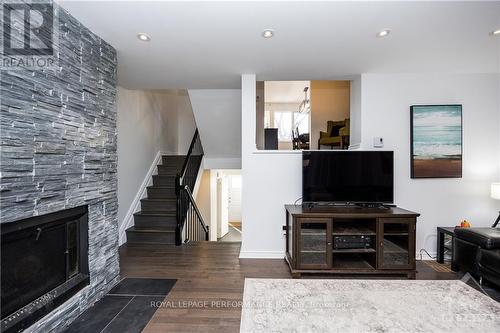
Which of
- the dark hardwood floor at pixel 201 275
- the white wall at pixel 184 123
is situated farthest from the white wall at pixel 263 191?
the white wall at pixel 184 123

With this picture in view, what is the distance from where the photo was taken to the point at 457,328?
193 cm

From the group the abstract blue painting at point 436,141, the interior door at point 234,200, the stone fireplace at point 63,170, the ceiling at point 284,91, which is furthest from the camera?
the interior door at point 234,200

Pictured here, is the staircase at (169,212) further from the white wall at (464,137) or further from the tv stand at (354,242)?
the white wall at (464,137)

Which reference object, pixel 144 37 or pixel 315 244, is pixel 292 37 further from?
pixel 315 244

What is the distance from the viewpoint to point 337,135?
4539mm

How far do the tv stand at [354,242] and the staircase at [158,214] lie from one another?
7.40 feet

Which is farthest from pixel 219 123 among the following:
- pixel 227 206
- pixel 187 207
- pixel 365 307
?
pixel 227 206

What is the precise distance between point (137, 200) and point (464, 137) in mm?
5280

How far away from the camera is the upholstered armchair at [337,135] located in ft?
14.0

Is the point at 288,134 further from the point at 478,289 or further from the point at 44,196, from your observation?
the point at 44,196

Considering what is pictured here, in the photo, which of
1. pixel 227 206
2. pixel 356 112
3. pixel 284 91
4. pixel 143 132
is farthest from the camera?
pixel 227 206

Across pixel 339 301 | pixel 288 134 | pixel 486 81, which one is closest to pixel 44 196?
pixel 339 301

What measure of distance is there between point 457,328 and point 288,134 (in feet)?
22.1

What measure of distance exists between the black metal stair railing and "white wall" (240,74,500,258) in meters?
1.26
